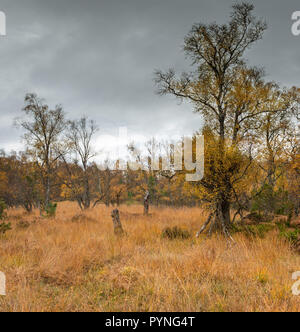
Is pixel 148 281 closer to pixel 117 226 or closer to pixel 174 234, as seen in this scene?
pixel 174 234

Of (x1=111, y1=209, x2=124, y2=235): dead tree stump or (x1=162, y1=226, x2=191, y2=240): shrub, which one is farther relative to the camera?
(x1=111, y1=209, x2=124, y2=235): dead tree stump

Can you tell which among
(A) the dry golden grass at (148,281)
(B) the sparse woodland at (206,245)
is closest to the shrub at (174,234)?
(B) the sparse woodland at (206,245)

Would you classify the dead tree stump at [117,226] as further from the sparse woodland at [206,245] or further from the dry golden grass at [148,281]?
the dry golden grass at [148,281]

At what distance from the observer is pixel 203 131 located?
25.7 ft

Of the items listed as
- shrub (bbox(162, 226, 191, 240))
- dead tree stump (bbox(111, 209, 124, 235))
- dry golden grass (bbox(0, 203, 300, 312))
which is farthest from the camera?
dead tree stump (bbox(111, 209, 124, 235))

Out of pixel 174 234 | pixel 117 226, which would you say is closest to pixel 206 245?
pixel 174 234

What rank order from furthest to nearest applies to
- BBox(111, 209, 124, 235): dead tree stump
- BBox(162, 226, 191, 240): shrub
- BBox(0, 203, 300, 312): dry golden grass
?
BBox(111, 209, 124, 235): dead tree stump
BBox(162, 226, 191, 240): shrub
BBox(0, 203, 300, 312): dry golden grass

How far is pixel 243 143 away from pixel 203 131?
164 centimetres

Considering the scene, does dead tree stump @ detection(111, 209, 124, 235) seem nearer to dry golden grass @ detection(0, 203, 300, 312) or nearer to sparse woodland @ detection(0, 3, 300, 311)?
sparse woodland @ detection(0, 3, 300, 311)

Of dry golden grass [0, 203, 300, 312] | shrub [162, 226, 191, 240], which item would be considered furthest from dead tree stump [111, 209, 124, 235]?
dry golden grass [0, 203, 300, 312]

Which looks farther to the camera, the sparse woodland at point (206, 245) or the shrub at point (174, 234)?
the shrub at point (174, 234)

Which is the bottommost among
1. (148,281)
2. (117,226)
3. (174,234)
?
(174,234)
